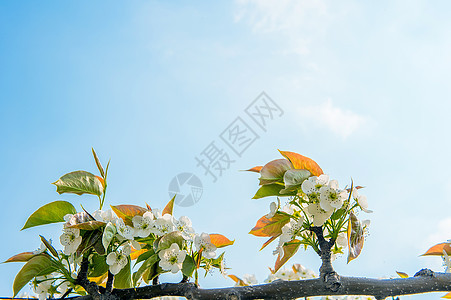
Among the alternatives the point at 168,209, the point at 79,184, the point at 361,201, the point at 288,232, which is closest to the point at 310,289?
the point at 288,232

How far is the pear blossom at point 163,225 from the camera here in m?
1.17

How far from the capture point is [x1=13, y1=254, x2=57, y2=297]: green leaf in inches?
45.0

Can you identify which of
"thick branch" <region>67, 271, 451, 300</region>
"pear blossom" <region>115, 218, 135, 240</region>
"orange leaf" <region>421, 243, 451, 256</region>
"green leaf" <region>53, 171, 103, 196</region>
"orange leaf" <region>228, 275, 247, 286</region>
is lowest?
"thick branch" <region>67, 271, 451, 300</region>

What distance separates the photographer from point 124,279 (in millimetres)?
1197

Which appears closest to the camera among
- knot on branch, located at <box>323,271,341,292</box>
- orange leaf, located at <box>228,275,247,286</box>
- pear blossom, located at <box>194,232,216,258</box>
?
knot on branch, located at <box>323,271,341,292</box>

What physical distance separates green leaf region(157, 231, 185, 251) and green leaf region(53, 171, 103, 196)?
0.90 feet

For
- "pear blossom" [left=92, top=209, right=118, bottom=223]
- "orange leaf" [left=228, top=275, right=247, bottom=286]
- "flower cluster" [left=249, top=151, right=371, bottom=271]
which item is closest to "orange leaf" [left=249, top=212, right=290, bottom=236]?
"flower cluster" [left=249, top=151, right=371, bottom=271]

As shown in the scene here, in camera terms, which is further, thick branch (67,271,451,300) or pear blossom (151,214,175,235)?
pear blossom (151,214,175,235)

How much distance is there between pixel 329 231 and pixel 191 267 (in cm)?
42

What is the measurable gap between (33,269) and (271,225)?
0.72 metres

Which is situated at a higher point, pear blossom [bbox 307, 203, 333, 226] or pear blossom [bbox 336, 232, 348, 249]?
pear blossom [bbox 307, 203, 333, 226]

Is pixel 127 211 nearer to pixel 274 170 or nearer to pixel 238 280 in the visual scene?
pixel 274 170

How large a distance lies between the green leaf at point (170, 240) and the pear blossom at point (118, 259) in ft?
0.33

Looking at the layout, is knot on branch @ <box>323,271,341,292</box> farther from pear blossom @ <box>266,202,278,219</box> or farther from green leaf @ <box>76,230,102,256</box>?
green leaf @ <box>76,230,102,256</box>
